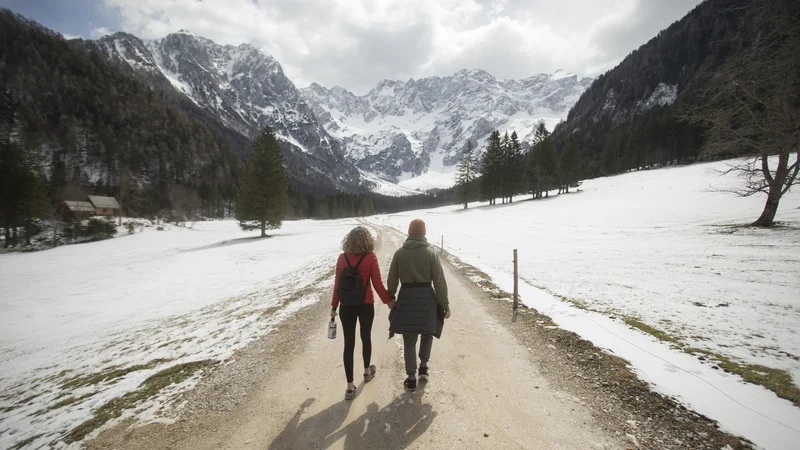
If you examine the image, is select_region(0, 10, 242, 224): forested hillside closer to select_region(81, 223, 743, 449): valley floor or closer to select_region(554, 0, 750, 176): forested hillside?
select_region(81, 223, 743, 449): valley floor

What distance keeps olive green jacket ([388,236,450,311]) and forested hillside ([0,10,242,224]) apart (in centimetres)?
8446

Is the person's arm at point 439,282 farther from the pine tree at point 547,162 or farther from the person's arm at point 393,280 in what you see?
the pine tree at point 547,162

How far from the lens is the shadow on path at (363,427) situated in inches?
138

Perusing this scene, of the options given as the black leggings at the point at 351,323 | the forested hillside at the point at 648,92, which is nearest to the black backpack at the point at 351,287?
the black leggings at the point at 351,323

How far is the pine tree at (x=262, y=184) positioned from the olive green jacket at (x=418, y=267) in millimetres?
31577

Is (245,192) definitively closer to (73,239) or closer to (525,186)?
(73,239)

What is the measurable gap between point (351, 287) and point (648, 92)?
16369 cm

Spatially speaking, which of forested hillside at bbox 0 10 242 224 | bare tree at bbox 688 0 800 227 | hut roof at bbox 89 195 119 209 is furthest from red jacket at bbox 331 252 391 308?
forested hillside at bbox 0 10 242 224

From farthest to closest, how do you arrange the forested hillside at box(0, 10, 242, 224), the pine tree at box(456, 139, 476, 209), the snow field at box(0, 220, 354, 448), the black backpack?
the forested hillside at box(0, 10, 242, 224), the pine tree at box(456, 139, 476, 209), the snow field at box(0, 220, 354, 448), the black backpack

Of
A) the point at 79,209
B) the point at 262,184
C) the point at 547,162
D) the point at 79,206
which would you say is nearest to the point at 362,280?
the point at 262,184

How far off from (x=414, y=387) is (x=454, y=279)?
7719 millimetres

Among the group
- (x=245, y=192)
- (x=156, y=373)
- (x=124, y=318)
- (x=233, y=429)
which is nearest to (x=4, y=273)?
(x=245, y=192)

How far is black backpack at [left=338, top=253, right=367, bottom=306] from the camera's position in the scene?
4.12 metres

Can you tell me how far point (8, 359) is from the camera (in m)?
8.63
